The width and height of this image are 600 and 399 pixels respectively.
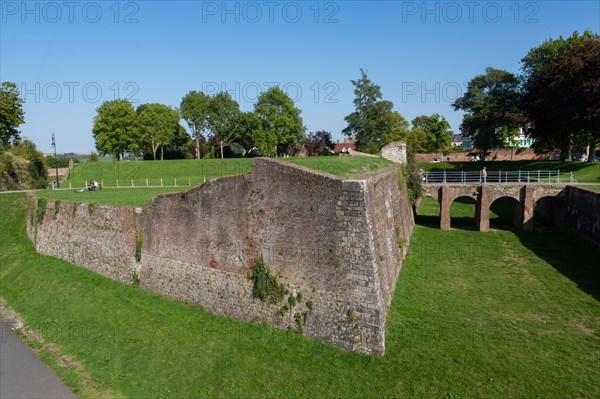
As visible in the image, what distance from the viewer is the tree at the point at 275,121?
155 ft

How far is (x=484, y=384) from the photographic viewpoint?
9.20 m

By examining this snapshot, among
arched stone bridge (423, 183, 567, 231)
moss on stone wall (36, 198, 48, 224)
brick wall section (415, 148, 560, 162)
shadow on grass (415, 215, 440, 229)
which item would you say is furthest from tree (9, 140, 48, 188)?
brick wall section (415, 148, 560, 162)

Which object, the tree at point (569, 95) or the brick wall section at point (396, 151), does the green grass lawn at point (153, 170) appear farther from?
the tree at point (569, 95)

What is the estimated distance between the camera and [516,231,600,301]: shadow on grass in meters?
15.0

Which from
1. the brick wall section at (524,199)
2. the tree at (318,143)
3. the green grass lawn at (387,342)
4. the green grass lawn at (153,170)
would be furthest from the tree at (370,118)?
the green grass lawn at (387,342)

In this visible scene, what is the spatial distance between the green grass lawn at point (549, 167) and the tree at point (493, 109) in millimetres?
2379

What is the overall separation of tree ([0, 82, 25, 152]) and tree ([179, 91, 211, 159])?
18409 millimetres

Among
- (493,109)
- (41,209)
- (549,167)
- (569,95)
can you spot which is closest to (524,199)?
(569,95)

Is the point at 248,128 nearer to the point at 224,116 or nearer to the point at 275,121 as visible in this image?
the point at 224,116

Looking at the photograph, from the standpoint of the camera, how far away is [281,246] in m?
12.1

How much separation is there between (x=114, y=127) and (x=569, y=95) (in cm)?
4478

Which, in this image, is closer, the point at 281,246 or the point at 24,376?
the point at 24,376

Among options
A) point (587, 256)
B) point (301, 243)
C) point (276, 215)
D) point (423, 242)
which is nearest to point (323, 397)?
point (301, 243)

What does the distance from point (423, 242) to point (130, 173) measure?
3157cm
